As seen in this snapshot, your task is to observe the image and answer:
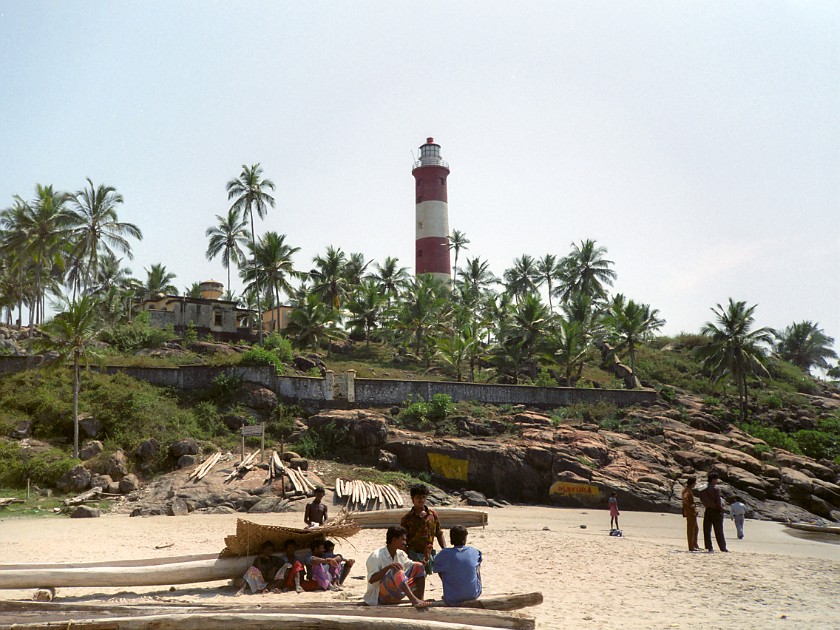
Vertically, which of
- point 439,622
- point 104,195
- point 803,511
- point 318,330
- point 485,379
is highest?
point 104,195

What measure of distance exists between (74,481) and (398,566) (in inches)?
→ 726

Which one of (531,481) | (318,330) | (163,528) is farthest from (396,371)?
(163,528)

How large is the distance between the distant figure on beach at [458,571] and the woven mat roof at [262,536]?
8.76ft

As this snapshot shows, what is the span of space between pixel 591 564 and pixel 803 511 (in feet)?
55.8

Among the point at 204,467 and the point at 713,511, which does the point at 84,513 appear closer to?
the point at 204,467

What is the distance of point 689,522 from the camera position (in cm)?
1381

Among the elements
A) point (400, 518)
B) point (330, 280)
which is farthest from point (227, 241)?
point (400, 518)

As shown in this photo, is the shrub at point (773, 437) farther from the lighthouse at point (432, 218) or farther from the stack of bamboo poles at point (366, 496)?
the lighthouse at point (432, 218)

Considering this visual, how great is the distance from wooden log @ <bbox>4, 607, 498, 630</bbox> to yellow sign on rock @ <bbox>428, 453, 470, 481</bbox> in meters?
19.0

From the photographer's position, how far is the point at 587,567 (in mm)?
11484

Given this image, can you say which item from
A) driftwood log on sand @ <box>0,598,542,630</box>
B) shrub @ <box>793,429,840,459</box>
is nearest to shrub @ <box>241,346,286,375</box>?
driftwood log on sand @ <box>0,598,542,630</box>

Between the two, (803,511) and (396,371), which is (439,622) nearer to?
(803,511)

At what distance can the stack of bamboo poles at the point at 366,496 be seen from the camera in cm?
2023

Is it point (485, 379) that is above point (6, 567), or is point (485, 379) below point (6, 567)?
above
